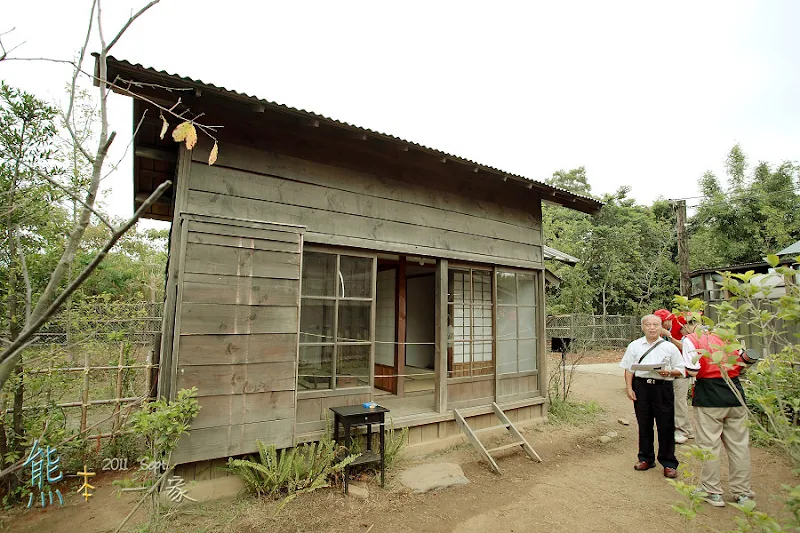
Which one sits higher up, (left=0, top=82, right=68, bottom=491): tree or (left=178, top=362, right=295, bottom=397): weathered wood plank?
(left=0, top=82, right=68, bottom=491): tree

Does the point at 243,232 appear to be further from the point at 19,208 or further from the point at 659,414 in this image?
the point at 659,414

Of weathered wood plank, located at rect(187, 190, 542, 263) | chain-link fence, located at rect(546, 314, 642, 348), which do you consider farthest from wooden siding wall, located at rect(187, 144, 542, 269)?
chain-link fence, located at rect(546, 314, 642, 348)

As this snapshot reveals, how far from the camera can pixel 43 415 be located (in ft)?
12.7

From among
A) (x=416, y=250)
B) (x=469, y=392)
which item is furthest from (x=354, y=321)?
(x=469, y=392)

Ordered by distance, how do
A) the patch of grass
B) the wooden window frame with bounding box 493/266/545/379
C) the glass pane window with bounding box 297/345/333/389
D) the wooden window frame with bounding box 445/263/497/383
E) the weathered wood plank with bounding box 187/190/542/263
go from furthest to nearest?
the patch of grass < the wooden window frame with bounding box 493/266/545/379 < the wooden window frame with bounding box 445/263/497/383 < the glass pane window with bounding box 297/345/333/389 < the weathered wood plank with bounding box 187/190/542/263

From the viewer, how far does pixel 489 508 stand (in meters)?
3.87

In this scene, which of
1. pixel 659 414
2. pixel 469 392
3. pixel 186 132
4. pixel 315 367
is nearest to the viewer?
pixel 186 132

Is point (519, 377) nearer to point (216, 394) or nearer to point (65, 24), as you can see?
point (216, 394)

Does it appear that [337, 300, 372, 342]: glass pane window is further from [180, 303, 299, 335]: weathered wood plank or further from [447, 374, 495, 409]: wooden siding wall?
[447, 374, 495, 409]: wooden siding wall

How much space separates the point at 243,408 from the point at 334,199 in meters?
2.33

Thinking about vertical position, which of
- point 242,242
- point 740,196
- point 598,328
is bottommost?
point 598,328

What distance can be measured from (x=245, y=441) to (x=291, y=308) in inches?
49.8

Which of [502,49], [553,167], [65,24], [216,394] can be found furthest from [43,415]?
[553,167]

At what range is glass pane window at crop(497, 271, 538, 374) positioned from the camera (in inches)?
244
